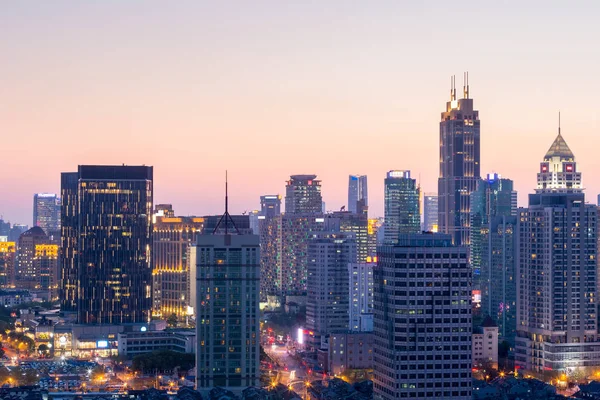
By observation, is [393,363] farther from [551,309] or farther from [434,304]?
[551,309]

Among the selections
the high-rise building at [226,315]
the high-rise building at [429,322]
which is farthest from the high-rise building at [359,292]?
the high-rise building at [429,322]

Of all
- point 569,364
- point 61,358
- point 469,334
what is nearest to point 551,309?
point 569,364

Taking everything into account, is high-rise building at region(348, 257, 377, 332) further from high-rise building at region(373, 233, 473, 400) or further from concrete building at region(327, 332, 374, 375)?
high-rise building at region(373, 233, 473, 400)

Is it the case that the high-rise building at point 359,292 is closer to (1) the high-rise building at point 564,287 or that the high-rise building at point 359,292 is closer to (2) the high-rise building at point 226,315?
(1) the high-rise building at point 564,287

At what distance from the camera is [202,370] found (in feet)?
423

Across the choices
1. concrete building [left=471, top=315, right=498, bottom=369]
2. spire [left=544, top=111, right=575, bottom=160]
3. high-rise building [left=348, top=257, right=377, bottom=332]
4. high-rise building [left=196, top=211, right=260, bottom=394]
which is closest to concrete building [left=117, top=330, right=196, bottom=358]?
high-rise building [left=348, top=257, right=377, bottom=332]

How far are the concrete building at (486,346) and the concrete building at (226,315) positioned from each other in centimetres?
4183

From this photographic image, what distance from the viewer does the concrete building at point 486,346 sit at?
162 metres

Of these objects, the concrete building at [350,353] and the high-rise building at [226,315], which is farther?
the concrete building at [350,353]

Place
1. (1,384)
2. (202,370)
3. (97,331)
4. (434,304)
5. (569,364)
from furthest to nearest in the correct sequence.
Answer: (97,331) → (569,364) → (1,384) → (202,370) → (434,304)

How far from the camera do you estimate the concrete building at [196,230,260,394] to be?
129125mm

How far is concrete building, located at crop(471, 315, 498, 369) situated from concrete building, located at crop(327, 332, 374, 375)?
1379 cm

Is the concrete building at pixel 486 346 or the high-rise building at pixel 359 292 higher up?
the high-rise building at pixel 359 292

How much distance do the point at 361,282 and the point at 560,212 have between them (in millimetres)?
43580
